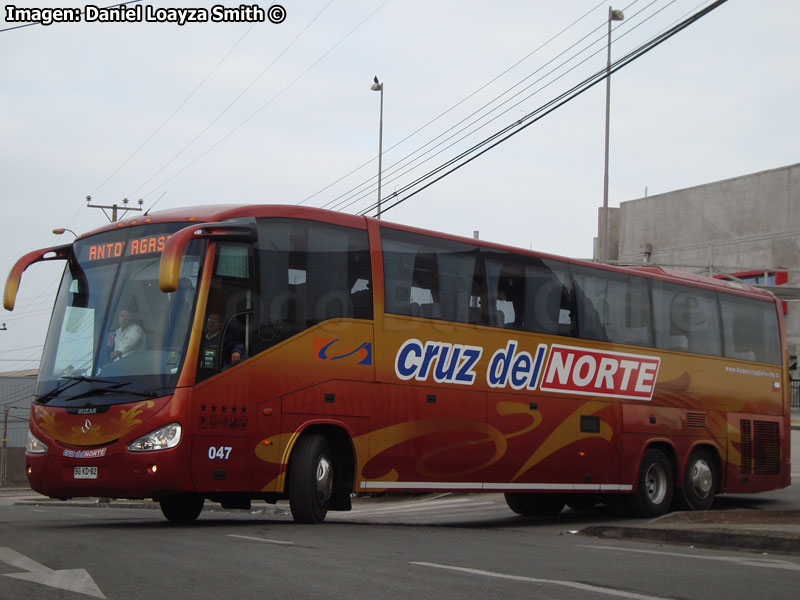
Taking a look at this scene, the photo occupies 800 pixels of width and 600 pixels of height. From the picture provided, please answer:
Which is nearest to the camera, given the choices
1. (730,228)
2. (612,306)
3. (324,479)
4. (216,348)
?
(216,348)

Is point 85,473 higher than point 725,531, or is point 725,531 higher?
point 85,473

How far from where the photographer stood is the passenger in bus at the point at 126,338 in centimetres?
1165

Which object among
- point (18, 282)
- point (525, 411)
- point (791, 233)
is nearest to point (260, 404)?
point (18, 282)

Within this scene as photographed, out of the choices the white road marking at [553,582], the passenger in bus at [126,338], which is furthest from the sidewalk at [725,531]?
the passenger in bus at [126,338]

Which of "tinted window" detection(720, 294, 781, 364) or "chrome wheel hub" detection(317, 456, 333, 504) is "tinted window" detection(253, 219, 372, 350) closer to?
"chrome wheel hub" detection(317, 456, 333, 504)

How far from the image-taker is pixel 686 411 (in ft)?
59.0

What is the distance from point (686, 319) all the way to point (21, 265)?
1089 cm

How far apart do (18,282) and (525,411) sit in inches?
284

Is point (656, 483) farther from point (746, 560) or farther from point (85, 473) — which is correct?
point (85, 473)

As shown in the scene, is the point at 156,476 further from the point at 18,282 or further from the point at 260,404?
the point at 18,282

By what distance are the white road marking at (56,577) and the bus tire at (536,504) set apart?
1094cm

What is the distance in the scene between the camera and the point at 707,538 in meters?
11.6

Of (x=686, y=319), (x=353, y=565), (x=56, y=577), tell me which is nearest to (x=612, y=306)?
(x=686, y=319)

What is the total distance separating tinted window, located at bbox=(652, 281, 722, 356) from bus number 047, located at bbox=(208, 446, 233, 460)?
28.2 ft
